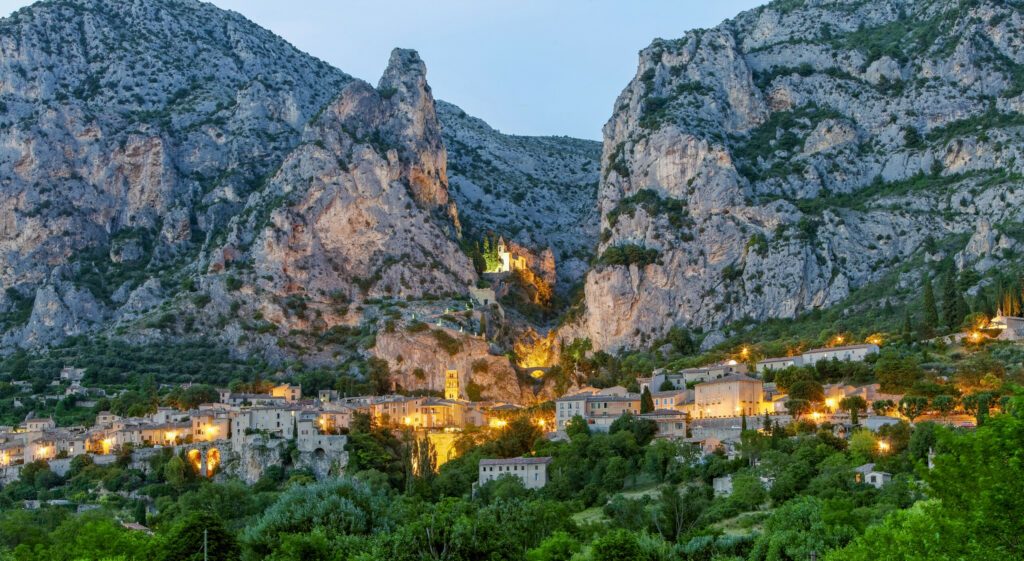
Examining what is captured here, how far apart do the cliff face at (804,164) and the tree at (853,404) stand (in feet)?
115

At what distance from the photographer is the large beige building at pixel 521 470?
85.0m

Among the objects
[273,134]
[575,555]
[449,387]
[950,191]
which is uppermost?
[273,134]

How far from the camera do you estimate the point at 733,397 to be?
9200 cm

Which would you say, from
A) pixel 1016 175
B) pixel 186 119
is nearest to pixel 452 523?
pixel 1016 175

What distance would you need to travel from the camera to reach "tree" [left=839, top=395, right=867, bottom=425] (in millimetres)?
80562

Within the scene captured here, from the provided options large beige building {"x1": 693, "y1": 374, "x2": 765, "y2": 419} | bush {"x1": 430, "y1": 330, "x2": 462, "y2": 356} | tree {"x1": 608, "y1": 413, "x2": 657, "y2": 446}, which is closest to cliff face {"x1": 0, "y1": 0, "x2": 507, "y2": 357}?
bush {"x1": 430, "y1": 330, "x2": 462, "y2": 356}

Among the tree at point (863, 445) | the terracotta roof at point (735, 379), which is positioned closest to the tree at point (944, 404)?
the tree at point (863, 445)

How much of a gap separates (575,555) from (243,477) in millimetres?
57277

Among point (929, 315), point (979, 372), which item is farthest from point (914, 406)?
point (929, 315)

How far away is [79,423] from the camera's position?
114312 mm

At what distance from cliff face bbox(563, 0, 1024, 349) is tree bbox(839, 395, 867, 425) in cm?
3500

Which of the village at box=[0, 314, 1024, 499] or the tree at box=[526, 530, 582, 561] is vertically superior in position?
the village at box=[0, 314, 1024, 499]

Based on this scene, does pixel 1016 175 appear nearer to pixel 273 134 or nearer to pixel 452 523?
pixel 452 523

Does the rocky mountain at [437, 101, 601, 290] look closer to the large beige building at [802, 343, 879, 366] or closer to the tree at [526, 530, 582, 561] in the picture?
the large beige building at [802, 343, 879, 366]
